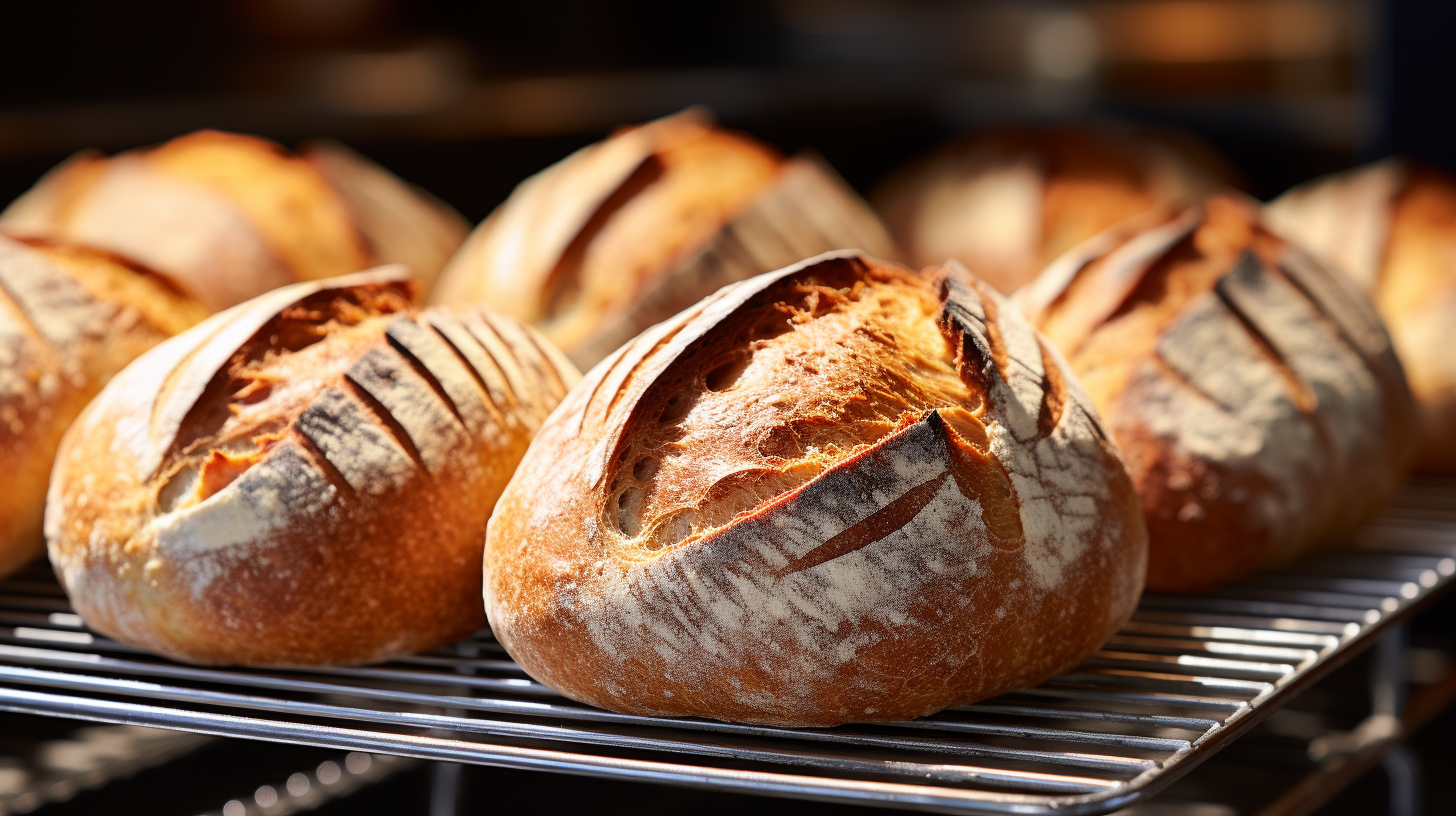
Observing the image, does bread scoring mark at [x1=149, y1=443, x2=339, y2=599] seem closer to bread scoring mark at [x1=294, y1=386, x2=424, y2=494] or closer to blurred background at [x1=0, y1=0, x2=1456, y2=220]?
bread scoring mark at [x1=294, y1=386, x2=424, y2=494]

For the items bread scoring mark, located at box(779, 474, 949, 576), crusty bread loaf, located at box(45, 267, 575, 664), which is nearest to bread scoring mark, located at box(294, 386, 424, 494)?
crusty bread loaf, located at box(45, 267, 575, 664)

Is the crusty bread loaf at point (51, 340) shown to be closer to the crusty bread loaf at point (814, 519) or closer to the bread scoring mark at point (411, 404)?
the bread scoring mark at point (411, 404)

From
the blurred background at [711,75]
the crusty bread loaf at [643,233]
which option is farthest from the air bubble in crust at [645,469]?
the blurred background at [711,75]

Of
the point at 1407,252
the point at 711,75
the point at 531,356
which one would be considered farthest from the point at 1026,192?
the point at 711,75

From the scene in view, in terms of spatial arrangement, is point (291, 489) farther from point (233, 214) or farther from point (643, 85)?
point (643, 85)

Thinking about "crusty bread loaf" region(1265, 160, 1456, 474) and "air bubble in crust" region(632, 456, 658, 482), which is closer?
"air bubble in crust" region(632, 456, 658, 482)
